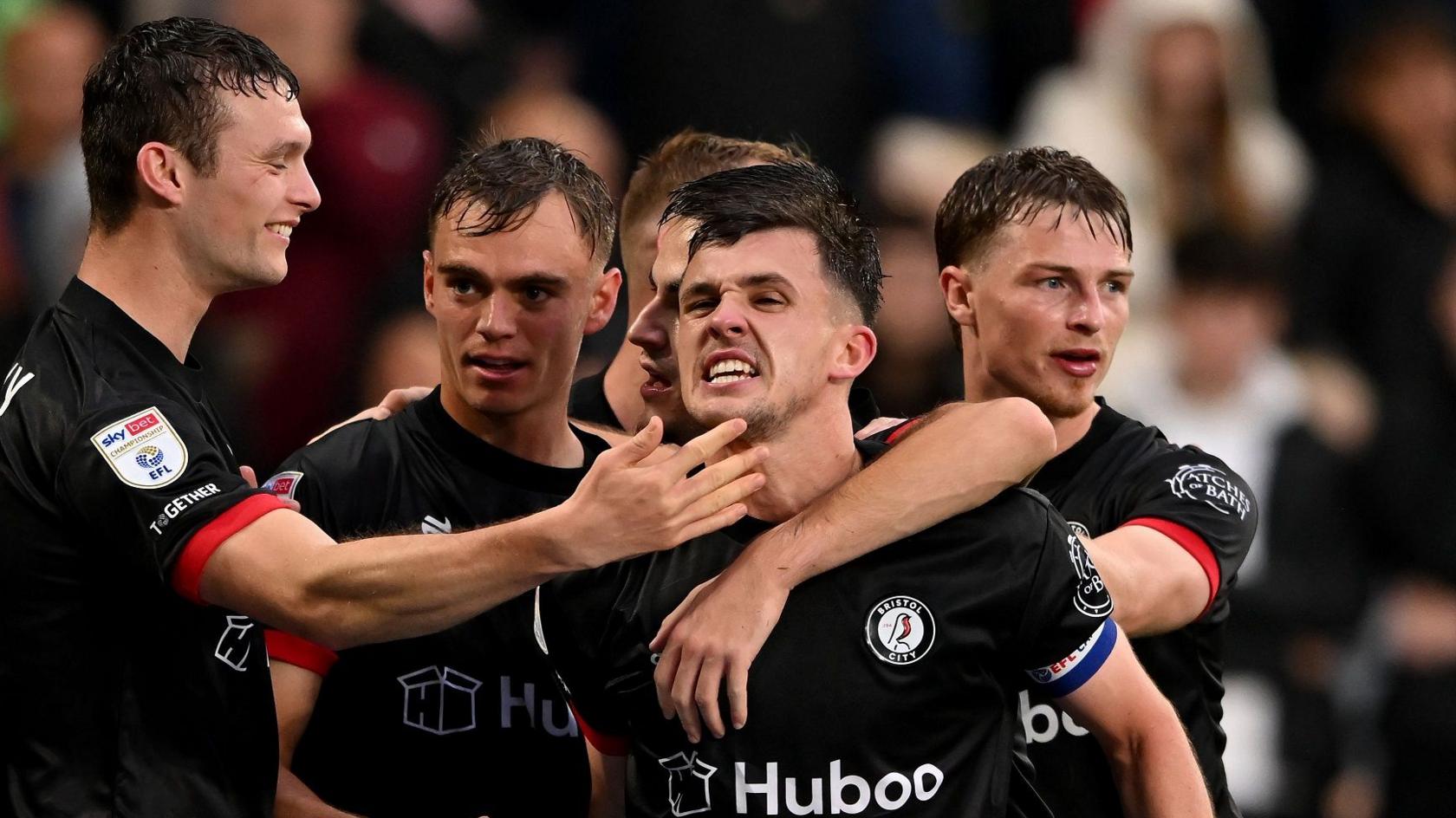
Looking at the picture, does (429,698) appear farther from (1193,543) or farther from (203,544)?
(1193,543)

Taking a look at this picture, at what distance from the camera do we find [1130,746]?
416 cm

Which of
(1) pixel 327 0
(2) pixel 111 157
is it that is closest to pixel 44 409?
(2) pixel 111 157

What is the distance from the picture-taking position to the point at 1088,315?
483 cm

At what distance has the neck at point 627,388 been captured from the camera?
18.7ft

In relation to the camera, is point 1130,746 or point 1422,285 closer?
point 1130,746

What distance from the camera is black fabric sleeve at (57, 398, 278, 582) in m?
3.96

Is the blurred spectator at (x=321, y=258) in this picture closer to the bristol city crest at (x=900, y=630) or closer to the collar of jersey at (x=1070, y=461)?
the collar of jersey at (x=1070, y=461)

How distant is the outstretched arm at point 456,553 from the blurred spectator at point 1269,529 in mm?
4785

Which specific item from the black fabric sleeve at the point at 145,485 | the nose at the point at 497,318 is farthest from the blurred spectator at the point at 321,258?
the black fabric sleeve at the point at 145,485

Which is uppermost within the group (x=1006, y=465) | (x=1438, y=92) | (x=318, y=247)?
(x=1438, y=92)

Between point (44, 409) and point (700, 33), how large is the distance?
6.04 metres

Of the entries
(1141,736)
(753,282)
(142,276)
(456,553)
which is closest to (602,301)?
(753,282)

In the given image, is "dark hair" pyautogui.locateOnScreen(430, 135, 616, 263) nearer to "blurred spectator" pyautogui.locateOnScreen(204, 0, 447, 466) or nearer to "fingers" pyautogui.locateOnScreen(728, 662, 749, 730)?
"fingers" pyautogui.locateOnScreen(728, 662, 749, 730)

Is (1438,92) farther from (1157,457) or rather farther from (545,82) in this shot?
(1157,457)
